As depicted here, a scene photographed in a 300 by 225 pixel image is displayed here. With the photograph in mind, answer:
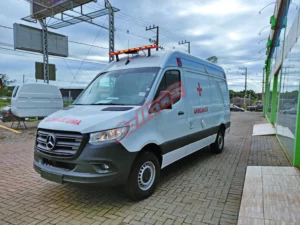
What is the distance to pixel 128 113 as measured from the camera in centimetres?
335

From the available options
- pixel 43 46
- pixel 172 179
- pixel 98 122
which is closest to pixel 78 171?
pixel 98 122

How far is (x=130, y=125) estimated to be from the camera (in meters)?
3.32

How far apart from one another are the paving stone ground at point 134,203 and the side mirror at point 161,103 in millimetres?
1441

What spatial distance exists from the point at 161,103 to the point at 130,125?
2.70 feet

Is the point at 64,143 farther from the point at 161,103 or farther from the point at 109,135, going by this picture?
the point at 161,103

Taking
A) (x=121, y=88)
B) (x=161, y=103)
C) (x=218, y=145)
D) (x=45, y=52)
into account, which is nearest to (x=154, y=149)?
(x=161, y=103)

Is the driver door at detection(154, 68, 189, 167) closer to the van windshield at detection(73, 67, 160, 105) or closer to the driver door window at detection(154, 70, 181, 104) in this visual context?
the driver door window at detection(154, 70, 181, 104)

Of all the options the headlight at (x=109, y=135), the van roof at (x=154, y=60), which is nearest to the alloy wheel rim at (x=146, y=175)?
the headlight at (x=109, y=135)

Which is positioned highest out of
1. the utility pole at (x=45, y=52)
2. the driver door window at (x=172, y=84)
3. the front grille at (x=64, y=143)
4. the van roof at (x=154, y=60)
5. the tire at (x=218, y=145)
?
the utility pole at (x=45, y=52)

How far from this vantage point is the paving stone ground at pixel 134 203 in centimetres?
317

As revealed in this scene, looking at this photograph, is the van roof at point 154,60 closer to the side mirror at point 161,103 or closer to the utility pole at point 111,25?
the side mirror at point 161,103

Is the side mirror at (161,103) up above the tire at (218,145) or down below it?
above

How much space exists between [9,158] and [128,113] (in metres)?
4.78

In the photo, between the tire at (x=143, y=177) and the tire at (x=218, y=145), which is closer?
the tire at (x=143, y=177)
